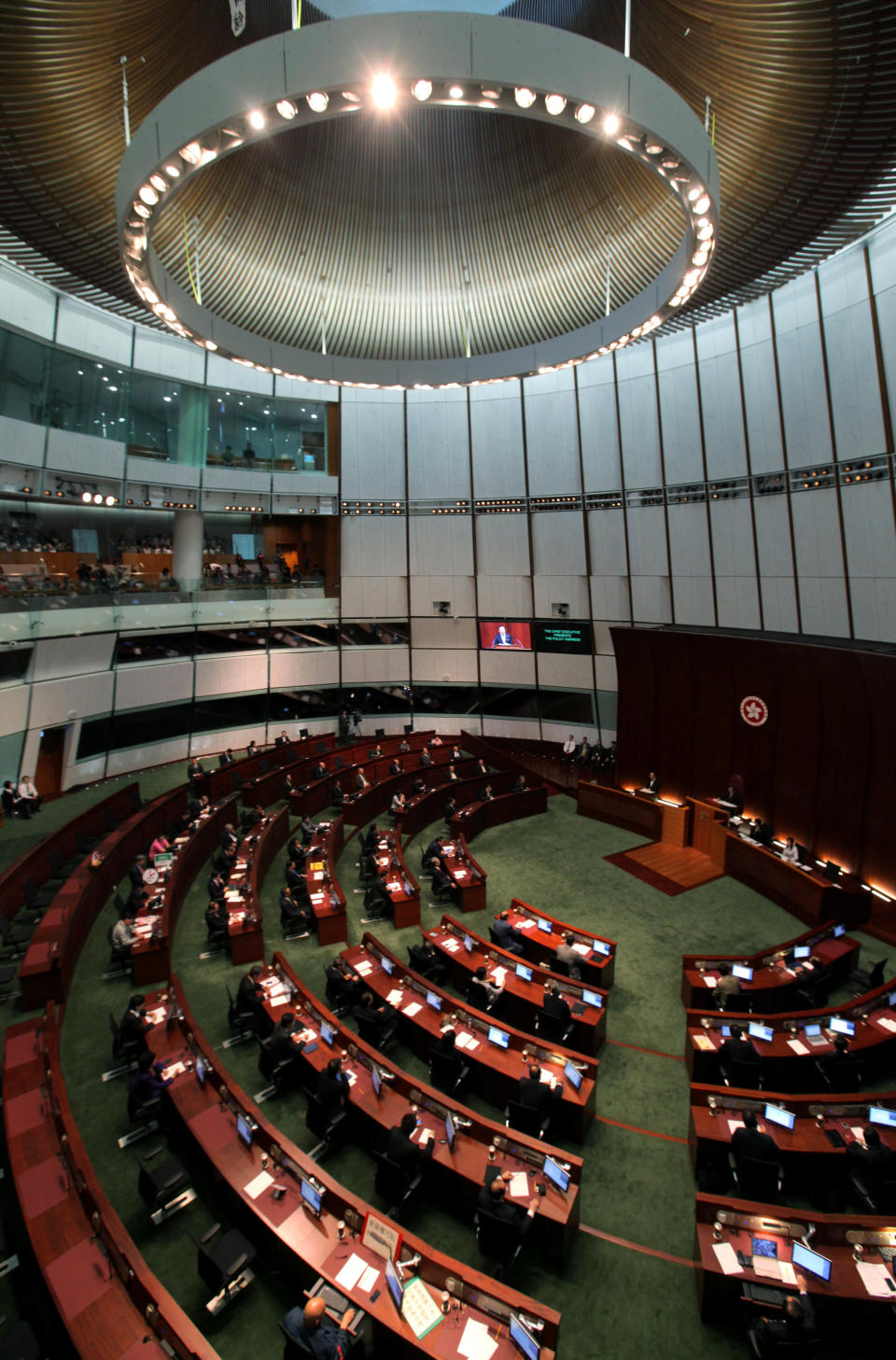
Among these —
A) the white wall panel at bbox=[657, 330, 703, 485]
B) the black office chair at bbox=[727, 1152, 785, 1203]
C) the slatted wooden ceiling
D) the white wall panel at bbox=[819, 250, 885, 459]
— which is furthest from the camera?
the white wall panel at bbox=[657, 330, 703, 485]

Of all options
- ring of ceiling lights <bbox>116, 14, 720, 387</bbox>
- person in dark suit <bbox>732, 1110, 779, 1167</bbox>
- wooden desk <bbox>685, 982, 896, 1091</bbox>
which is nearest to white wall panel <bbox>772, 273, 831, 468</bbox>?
ring of ceiling lights <bbox>116, 14, 720, 387</bbox>

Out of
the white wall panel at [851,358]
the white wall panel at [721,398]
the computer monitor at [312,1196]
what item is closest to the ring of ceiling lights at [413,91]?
the white wall panel at [851,358]

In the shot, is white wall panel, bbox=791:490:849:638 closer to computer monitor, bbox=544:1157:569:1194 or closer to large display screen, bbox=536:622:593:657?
large display screen, bbox=536:622:593:657

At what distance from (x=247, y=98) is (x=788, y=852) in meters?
11.8

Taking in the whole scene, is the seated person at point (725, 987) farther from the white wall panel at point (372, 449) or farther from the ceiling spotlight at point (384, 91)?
the white wall panel at point (372, 449)

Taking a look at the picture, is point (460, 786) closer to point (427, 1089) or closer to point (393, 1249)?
point (427, 1089)

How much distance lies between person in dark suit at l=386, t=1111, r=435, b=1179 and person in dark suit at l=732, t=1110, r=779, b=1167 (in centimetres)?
238

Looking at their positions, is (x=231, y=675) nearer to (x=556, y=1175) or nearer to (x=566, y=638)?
(x=566, y=638)

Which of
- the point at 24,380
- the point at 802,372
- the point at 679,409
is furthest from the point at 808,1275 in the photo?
the point at 24,380

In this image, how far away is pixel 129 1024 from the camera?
6.39 m

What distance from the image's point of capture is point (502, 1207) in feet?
15.0

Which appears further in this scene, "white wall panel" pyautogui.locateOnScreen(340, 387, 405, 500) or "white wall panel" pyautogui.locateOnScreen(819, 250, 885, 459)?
"white wall panel" pyautogui.locateOnScreen(340, 387, 405, 500)

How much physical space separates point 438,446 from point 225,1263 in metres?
18.7

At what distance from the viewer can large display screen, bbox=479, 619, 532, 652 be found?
1914 cm
